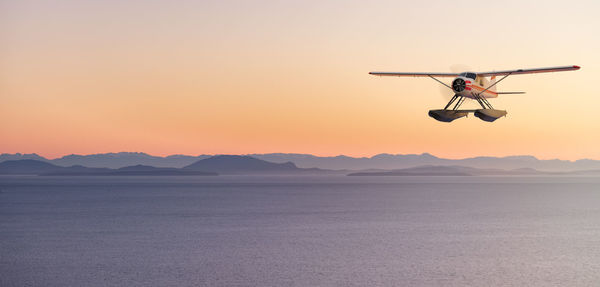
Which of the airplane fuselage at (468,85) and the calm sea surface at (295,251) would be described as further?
the calm sea surface at (295,251)

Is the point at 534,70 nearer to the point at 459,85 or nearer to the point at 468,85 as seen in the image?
the point at 468,85

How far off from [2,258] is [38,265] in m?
5.00

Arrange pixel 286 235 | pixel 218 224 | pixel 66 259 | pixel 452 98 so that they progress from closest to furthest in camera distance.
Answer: pixel 452 98, pixel 66 259, pixel 286 235, pixel 218 224

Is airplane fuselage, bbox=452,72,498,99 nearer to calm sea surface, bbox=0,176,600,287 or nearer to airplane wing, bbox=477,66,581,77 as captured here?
airplane wing, bbox=477,66,581,77

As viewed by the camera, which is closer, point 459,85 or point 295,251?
point 459,85

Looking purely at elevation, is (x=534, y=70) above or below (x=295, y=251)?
above

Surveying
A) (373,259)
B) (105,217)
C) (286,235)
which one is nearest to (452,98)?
(373,259)

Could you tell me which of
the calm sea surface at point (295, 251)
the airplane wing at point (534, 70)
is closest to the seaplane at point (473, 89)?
the airplane wing at point (534, 70)

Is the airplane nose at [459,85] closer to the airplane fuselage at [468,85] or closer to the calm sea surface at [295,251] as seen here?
the airplane fuselage at [468,85]

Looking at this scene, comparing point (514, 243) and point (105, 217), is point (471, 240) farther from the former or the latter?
point (105, 217)

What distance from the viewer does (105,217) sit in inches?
3130

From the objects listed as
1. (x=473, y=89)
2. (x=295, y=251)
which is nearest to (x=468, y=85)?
(x=473, y=89)

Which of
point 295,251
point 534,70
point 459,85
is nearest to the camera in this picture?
point 534,70

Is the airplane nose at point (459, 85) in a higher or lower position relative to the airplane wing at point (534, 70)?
lower
